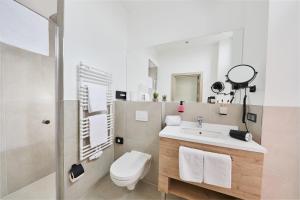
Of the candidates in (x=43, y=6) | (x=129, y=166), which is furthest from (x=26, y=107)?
(x=129, y=166)

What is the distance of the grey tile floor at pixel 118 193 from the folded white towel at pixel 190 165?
2.03 ft

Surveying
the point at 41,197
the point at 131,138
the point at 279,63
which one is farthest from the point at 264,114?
the point at 41,197

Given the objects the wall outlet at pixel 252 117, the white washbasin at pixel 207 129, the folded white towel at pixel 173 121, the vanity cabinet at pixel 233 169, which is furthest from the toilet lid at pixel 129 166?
the wall outlet at pixel 252 117

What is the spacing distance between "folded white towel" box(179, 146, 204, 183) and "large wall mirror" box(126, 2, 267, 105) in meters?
0.74

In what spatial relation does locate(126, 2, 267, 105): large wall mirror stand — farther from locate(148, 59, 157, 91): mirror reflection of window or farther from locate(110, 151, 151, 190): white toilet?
locate(110, 151, 151, 190): white toilet

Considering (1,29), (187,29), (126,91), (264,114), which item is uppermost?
(187,29)

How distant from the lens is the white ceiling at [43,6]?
1226mm

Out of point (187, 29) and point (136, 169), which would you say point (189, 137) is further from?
point (187, 29)

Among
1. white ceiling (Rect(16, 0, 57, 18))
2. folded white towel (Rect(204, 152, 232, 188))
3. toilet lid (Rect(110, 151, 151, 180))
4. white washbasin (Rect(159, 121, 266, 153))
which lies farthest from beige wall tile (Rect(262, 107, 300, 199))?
white ceiling (Rect(16, 0, 57, 18))

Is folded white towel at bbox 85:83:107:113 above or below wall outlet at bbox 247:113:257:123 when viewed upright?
above

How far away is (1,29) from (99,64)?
87cm

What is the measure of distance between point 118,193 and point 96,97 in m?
1.21

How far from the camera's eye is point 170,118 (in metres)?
1.59

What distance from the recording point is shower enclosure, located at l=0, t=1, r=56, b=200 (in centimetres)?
119
